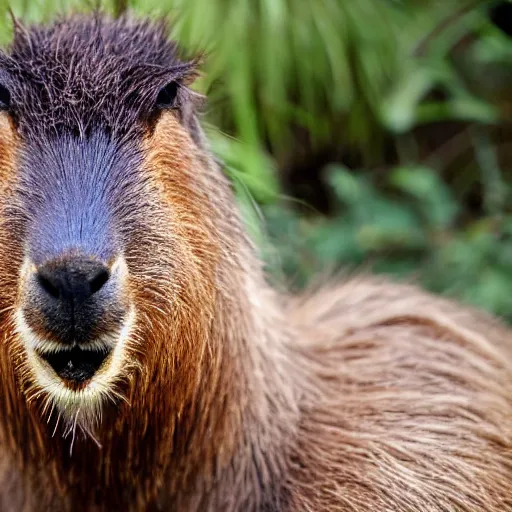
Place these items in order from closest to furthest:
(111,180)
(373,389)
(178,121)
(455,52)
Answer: (111,180)
(178,121)
(373,389)
(455,52)

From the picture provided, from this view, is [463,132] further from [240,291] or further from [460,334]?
[240,291]

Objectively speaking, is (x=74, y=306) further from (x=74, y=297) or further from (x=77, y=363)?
(x=77, y=363)

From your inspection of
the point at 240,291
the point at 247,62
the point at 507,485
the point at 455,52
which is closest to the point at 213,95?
the point at 240,291

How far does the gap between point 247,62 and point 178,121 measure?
2260mm

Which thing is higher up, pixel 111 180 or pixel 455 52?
pixel 455 52

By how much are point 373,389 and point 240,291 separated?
1.82 ft

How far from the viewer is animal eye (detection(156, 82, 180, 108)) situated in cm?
213

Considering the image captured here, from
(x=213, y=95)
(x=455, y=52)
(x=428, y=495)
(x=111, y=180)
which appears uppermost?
(x=455, y=52)

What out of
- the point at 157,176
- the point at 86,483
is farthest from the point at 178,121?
the point at 86,483

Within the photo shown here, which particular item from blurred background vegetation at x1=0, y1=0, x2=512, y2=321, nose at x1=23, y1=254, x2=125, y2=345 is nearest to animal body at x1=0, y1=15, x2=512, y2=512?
nose at x1=23, y1=254, x2=125, y2=345

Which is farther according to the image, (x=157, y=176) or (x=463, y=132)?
(x=463, y=132)

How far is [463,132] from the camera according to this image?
16.5 ft

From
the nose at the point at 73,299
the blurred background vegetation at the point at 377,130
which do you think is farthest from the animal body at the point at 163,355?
the blurred background vegetation at the point at 377,130

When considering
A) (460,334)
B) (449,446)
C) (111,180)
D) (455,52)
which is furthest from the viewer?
(455,52)
